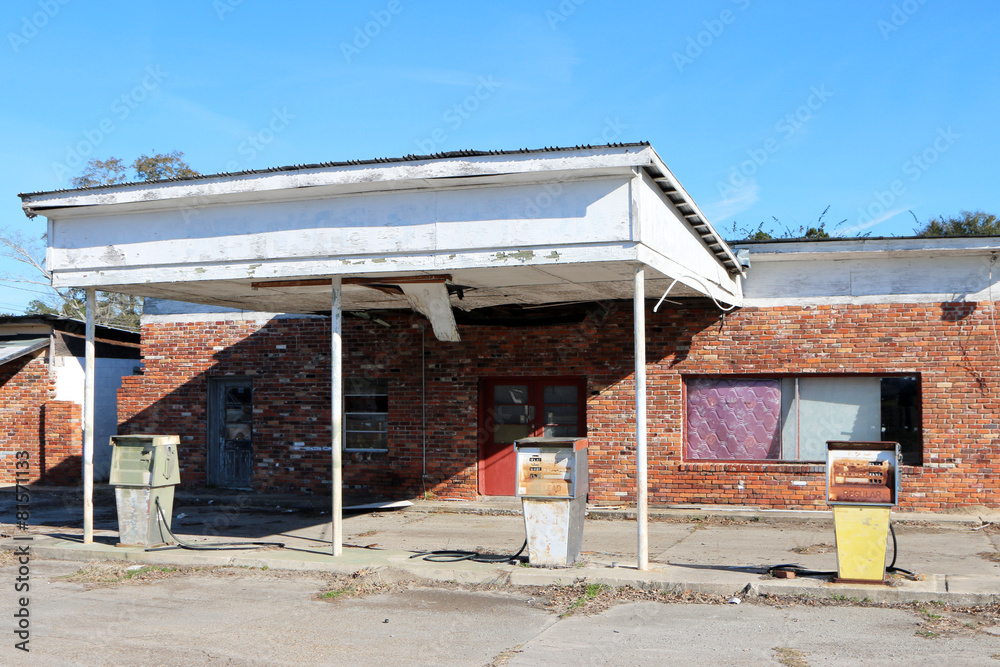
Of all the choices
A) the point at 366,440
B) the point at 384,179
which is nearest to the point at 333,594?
the point at 384,179

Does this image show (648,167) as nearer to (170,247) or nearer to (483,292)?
Answer: (483,292)

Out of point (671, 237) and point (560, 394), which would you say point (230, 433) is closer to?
point (560, 394)

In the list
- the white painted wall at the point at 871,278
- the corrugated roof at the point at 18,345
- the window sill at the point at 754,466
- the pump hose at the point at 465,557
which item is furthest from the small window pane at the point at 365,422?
the corrugated roof at the point at 18,345

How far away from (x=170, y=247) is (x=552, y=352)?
6.36m

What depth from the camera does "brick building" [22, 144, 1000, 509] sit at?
30.8 ft

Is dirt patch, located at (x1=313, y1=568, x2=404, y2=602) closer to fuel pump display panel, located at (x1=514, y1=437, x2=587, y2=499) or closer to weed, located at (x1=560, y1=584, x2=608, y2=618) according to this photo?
fuel pump display panel, located at (x1=514, y1=437, x2=587, y2=499)

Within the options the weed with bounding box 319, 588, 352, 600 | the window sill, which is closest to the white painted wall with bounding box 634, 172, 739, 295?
the window sill

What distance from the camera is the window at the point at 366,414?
15.6 m

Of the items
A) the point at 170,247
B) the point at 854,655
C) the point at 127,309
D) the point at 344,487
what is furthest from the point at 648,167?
the point at 127,309

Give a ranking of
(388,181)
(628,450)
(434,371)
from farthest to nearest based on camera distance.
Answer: (434,371) → (628,450) → (388,181)

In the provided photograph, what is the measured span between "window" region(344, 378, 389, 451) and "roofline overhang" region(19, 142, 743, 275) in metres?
5.98

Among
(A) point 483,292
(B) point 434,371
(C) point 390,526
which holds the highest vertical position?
(A) point 483,292

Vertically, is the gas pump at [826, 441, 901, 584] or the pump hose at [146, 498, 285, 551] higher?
the gas pump at [826, 441, 901, 584]

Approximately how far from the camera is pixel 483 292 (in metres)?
12.0
